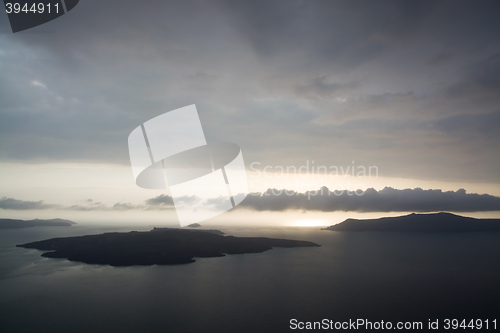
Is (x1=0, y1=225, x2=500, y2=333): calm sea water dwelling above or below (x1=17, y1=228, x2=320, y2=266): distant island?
above

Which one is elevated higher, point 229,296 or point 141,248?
point 229,296

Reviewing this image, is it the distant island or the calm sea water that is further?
the distant island

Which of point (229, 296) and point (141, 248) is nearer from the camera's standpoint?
point (229, 296)

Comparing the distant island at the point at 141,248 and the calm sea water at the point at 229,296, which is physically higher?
the calm sea water at the point at 229,296

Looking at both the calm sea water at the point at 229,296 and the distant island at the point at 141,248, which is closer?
the calm sea water at the point at 229,296
